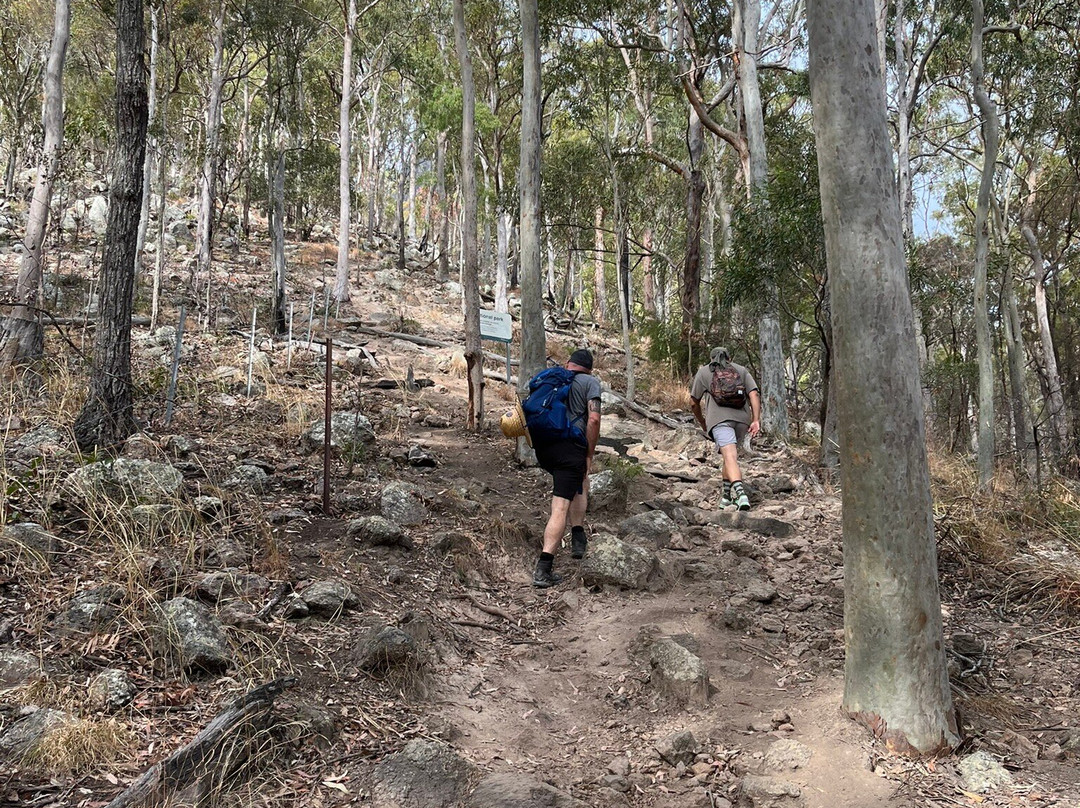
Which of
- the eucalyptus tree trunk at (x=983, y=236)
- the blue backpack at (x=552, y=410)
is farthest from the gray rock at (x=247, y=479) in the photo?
the eucalyptus tree trunk at (x=983, y=236)

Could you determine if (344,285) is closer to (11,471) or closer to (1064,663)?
(11,471)

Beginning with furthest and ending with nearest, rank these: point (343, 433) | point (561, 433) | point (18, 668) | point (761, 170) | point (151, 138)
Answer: point (151, 138)
point (761, 170)
point (343, 433)
point (561, 433)
point (18, 668)

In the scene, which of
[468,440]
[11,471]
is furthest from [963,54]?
[11,471]

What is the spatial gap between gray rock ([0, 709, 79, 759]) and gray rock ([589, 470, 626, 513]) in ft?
15.6

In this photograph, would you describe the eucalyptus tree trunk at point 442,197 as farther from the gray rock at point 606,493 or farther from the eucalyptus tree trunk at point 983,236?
the gray rock at point 606,493

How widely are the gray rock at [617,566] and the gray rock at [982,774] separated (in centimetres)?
241

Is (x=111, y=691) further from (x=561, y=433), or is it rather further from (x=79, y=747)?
(x=561, y=433)

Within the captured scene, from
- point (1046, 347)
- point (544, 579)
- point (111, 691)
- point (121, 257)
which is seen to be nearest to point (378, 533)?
point (544, 579)

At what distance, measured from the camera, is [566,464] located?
536cm

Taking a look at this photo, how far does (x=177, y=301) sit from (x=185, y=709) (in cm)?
1630

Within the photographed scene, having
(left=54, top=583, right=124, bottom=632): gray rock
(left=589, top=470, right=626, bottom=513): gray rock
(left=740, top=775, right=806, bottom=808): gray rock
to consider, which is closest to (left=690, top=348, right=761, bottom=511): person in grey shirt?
(left=589, top=470, right=626, bottom=513): gray rock

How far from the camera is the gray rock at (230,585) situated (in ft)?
12.3

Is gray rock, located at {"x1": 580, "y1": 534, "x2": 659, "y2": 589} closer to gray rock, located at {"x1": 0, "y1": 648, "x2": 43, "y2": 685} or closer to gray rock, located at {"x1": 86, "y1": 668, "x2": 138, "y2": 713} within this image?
gray rock, located at {"x1": 86, "y1": 668, "x2": 138, "y2": 713}

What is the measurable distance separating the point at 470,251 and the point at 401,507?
5.81m
